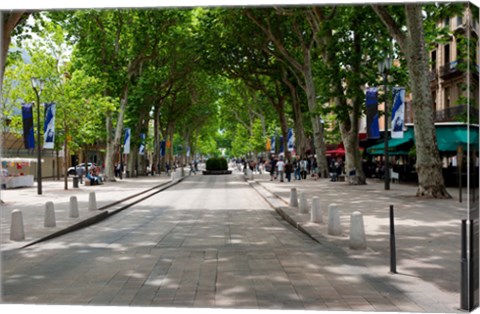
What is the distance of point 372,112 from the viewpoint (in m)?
23.7

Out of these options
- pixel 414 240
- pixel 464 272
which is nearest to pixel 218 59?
pixel 414 240

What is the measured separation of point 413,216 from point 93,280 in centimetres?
874

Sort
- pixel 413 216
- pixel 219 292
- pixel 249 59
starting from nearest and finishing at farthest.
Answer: pixel 219 292 → pixel 413 216 → pixel 249 59

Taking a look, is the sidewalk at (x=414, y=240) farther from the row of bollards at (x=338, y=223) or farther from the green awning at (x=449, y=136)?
the green awning at (x=449, y=136)

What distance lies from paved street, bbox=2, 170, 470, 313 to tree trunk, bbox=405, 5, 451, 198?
506cm

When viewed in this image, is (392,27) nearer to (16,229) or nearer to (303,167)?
(16,229)

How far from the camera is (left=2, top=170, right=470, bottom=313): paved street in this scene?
5.62m

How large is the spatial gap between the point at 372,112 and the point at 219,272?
18064mm

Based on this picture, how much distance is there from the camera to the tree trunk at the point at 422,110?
16.6 metres

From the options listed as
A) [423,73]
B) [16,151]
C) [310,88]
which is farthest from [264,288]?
[16,151]

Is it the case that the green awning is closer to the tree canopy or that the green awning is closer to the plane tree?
the tree canopy

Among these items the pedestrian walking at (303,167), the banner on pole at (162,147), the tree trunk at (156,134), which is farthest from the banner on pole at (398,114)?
the banner on pole at (162,147)

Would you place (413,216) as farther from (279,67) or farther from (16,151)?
(16,151)

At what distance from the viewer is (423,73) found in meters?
16.8
